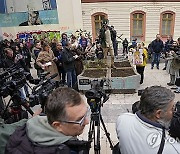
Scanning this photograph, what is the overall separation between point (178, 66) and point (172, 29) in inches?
511

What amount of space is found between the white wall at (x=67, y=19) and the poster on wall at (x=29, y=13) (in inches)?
12.3

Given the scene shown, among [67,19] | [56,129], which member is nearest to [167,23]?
[67,19]

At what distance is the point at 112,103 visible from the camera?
630cm

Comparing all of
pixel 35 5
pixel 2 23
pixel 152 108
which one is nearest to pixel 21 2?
pixel 35 5

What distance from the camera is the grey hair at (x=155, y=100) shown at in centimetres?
172

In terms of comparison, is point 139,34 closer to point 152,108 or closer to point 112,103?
point 112,103

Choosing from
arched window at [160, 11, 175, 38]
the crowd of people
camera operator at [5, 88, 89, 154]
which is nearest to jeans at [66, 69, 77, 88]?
the crowd of people

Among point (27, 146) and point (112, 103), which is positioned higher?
point (27, 146)

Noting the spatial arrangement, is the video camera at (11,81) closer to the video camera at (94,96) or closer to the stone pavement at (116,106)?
the video camera at (94,96)

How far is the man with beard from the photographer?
1.49 m

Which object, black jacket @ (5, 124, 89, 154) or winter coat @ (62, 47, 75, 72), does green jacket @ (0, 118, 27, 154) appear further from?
winter coat @ (62, 47, 75, 72)

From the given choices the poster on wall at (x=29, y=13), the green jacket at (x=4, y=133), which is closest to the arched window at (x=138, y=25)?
the poster on wall at (x=29, y=13)

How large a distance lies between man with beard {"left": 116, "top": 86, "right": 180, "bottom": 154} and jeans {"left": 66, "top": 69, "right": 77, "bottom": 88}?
5.23m

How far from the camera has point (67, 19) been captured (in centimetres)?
1806
